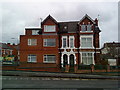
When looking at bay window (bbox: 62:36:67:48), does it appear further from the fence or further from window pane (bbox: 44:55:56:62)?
the fence

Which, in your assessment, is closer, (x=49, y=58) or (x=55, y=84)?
(x=55, y=84)

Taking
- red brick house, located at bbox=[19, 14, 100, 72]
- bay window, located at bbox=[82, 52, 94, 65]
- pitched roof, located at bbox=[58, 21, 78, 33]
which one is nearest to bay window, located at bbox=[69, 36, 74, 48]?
red brick house, located at bbox=[19, 14, 100, 72]

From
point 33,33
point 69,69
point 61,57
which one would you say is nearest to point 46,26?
point 33,33

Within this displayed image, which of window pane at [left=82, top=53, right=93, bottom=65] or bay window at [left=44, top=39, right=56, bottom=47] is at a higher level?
bay window at [left=44, top=39, right=56, bottom=47]

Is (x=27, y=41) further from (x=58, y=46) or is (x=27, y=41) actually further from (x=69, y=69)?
(x=69, y=69)

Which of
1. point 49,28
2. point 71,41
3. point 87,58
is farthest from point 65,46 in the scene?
point 49,28

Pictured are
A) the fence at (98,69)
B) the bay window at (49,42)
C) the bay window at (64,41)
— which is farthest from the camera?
the bay window at (64,41)

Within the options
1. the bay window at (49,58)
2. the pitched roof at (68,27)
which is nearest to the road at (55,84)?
the bay window at (49,58)

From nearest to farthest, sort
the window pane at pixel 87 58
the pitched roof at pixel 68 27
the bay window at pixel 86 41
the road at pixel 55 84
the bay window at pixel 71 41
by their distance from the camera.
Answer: the road at pixel 55 84 → the window pane at pixel 87 58 → the bay window at pixel 86 41 → the bay window at pixel 71 41 → the pitched roof at pixel 68 27

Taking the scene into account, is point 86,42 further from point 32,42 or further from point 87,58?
point 32,42

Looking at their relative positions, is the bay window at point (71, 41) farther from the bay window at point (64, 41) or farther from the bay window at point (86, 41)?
the bay window at point (86, 41)

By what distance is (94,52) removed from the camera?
2847 cm

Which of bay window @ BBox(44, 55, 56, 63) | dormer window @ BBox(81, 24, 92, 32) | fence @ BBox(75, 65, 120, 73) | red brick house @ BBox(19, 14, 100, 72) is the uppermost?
dormer window @ BBox(81, 24, 92, 32)

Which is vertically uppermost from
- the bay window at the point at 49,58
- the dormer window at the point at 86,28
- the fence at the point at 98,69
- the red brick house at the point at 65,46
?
the dormer window at the point at 86,28
